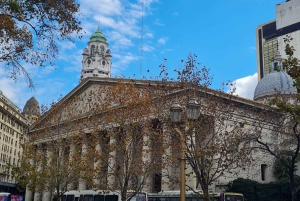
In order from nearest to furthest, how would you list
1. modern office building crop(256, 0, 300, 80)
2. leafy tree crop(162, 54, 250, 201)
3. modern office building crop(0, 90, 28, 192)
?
leafy tree crop(162, 54, 250, 201)
modern office building crop(0, 90, 28, 192)
modern office building crop(256, 0, 300, 80)

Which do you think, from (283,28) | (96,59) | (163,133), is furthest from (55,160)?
(96,59)

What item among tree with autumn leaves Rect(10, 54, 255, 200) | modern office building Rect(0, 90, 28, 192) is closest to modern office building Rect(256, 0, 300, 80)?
modern office building Rect(0, 90, 28, 192)

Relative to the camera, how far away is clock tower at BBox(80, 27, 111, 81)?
136 m

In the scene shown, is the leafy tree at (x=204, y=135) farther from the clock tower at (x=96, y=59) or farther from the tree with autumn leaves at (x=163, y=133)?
the clock tower at (x=96, y=59)

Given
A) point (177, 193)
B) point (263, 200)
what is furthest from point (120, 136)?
point (263, 200)

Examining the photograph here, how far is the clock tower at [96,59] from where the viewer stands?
136 m

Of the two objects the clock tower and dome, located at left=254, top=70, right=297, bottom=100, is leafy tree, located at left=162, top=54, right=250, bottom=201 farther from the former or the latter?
the clock tower

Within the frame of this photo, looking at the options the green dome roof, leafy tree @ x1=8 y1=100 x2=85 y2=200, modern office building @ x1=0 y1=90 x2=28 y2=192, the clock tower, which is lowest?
leafy tree @ x1=8 y1=100 x2=85 y2=200

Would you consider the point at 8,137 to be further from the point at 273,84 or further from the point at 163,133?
the point at 163,133

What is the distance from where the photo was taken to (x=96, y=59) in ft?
446

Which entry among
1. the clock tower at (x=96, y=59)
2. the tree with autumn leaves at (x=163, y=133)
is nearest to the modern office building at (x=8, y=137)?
the tree with autumn leaves at (x=163, y=133)

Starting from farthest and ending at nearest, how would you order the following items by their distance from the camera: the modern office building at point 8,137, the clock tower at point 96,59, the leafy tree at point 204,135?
the clock tower at point 96,59, the modern office building at point 8,137, the leafy tree at point 204,135

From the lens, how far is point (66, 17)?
14438 mm

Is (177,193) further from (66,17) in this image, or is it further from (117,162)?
(66,17)
